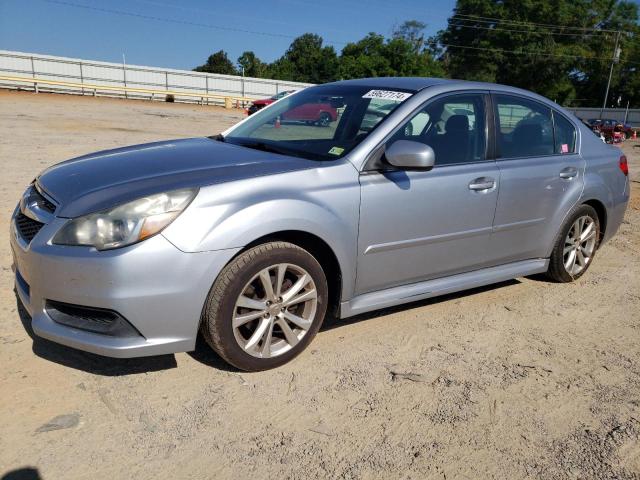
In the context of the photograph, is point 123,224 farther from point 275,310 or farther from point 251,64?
point 251,64

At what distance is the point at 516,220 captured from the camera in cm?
421

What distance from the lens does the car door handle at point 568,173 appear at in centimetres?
450

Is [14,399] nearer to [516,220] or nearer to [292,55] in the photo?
[516,220]

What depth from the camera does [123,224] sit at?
8.88ft

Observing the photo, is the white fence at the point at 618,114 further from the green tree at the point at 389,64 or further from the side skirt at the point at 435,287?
the side skirt at the point at 435,287

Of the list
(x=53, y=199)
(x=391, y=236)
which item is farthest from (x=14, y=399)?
(x=391, y=236)

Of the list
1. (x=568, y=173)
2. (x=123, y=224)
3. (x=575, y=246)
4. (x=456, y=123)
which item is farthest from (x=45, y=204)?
(x=575, y=246)

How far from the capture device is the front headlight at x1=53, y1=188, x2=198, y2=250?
270 cm

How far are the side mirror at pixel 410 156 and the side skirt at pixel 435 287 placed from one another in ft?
2.74

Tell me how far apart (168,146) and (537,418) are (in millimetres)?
2850

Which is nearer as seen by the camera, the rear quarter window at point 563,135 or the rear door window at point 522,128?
the rear door window at point 522,128

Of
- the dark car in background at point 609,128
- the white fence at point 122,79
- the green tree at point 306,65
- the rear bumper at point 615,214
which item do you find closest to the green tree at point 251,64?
the green tree at point 306,65

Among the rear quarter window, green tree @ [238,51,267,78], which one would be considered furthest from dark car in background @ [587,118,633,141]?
green tree @ [238,51,267,78]

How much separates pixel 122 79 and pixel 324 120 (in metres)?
39.3
